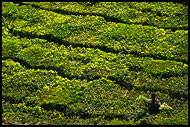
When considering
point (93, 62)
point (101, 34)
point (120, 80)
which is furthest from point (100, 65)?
point (101, 34)

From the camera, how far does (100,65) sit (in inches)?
394

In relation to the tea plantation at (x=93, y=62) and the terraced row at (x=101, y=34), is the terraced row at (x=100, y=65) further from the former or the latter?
the terraced row at (x=101, y=34)

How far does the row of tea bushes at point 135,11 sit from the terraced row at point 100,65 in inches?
67.4

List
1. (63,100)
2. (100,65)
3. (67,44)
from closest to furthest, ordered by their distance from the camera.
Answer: (63,100), (100,65), (67,44)

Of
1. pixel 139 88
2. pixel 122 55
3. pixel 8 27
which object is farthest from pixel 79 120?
pixel 8 27

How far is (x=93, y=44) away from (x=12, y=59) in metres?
2.32

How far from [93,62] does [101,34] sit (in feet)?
4.19

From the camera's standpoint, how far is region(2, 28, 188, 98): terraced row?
30.8 feet

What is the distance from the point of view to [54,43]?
10883 millimetres

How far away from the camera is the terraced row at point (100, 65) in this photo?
9.38m

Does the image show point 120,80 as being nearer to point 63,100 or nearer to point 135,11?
point 63,100

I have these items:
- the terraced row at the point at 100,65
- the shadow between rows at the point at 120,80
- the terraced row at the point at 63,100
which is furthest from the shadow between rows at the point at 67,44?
the terraced row at the point at 63,100

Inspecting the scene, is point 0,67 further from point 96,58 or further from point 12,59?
point 96,58

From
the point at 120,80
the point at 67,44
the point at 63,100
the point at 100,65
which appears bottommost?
the point at 63,100
